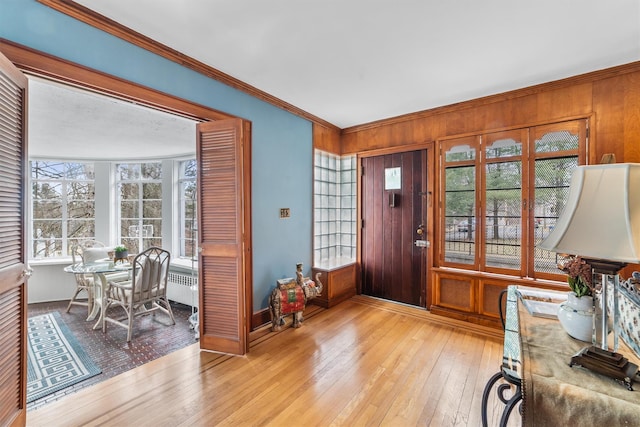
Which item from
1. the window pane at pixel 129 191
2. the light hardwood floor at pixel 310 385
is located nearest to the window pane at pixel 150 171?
the window pane at pixel 129 191

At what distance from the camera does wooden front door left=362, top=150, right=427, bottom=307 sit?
11.8 feet

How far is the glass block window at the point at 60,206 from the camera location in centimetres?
491

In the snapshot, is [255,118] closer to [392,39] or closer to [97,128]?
[392,39]

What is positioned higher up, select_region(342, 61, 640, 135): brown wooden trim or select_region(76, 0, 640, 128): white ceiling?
select_region(76, 0, 640, 128): white ceiling

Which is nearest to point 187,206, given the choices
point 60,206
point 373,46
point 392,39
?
point 60,206

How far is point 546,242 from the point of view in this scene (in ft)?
3.34

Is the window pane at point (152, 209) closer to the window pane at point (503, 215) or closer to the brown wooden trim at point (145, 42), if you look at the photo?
the brown wooden trim at point (145, 42)

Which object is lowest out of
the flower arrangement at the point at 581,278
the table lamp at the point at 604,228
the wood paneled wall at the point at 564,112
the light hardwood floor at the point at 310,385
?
the light hardwood floor at the point at 310,385

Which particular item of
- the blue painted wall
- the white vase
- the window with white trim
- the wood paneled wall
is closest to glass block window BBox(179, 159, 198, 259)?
the blue painted wall

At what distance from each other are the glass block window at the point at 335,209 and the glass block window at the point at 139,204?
308 centimetres

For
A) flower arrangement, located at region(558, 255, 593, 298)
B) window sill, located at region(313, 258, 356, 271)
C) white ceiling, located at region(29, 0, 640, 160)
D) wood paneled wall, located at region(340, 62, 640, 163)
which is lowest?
window sill, located at region(313, 258, 356, 271)

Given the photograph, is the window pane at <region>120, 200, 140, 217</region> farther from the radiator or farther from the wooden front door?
the wooden front door

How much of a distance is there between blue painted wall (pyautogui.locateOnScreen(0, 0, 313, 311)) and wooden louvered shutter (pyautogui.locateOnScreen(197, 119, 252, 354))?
0.43 metres

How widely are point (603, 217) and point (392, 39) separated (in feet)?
5.98
